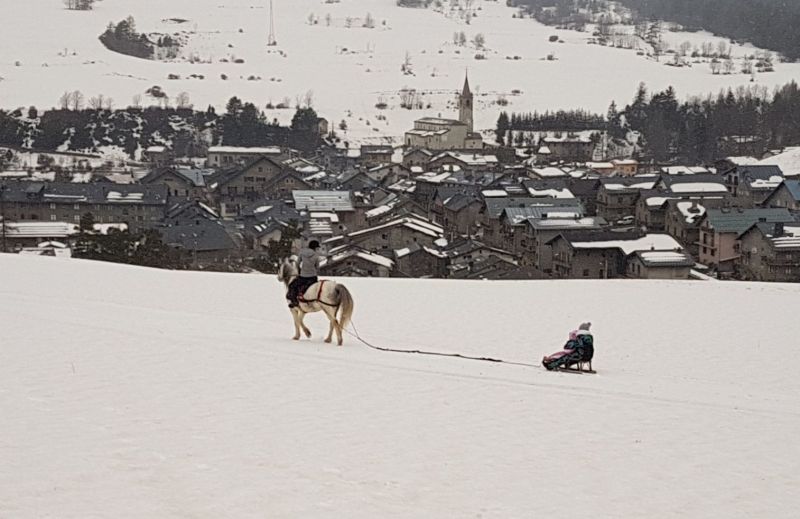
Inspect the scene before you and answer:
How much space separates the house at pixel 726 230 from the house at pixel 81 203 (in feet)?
56.4

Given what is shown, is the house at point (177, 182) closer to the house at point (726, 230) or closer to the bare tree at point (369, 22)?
the house at point (726, 230)

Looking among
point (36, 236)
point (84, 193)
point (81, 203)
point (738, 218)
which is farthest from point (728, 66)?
point (36, 236)

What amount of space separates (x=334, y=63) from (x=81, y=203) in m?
58.3

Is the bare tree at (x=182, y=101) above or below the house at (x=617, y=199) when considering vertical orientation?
above

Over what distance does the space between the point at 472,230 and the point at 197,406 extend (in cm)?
2669

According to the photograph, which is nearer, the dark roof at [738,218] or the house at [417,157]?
the dark roof at [738,218]

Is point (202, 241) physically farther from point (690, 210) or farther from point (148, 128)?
point (148, 128)

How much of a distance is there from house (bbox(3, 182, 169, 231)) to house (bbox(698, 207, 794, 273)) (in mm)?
17194

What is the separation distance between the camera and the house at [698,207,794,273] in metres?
25.0

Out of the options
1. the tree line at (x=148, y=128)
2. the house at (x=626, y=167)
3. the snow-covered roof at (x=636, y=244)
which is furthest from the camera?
the tree line at (x=148, y=128)

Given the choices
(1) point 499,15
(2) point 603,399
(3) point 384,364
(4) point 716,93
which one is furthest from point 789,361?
(1) point 499,15

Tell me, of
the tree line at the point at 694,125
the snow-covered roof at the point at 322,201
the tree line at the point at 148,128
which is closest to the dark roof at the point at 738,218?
the snow-covered roof at the point at 322,201

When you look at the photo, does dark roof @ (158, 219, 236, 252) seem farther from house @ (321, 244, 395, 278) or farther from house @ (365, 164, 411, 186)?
house @ (365, 164, 411, 186)

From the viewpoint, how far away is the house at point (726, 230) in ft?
82.1
